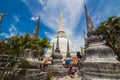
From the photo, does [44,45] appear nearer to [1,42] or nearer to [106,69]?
[1,42]

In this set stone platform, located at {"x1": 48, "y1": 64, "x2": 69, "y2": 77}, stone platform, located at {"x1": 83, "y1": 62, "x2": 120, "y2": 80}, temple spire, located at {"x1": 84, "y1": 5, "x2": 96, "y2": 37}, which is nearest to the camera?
stone platform, located at {"x1": 83, "y1": 62, "x2": 120, "y2": 80}

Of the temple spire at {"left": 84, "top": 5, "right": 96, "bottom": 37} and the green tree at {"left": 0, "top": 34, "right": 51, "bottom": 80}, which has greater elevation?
the temple spire at {"left": 84, "top": 5, "right": 96, "bottom": 37}

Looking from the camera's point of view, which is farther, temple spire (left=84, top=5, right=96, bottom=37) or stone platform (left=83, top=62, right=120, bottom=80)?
temple spire (left=84, top=5, right=96, bottom=37)

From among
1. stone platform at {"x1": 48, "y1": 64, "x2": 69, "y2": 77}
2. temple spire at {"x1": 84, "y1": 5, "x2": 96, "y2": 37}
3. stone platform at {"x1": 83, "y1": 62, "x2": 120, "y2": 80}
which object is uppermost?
temple spire at {"x1": 84, "y1": 5, "x2": 96, "y2": 37}

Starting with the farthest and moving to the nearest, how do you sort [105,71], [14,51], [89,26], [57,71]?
[57,71], [89,26], [105,71], [14,51]

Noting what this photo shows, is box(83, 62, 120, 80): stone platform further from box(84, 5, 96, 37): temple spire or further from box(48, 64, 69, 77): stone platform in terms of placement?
box(48, 64, 69, 77): stone platform

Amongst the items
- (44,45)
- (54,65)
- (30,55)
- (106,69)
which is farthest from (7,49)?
(44,45)

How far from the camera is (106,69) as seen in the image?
734 cm

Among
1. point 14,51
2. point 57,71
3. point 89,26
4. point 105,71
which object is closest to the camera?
point 14,51

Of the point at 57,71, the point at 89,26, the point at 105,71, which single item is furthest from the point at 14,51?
the point at 57,71

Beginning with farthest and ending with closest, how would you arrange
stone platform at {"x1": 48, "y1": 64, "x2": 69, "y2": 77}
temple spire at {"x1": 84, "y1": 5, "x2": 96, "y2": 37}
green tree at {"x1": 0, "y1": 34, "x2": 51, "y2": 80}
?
Result: stone platform at {"x1": 48, "y1": 64, "x2": 69, "y2": 77}
temple spire at {"x1": 84, "y1": 5, "x2": 96, "y2": 37}
green tree at {"x1": 0, "y1": 34, "x2": 51, "y2": 80}

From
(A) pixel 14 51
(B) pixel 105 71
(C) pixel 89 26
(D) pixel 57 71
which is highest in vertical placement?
(C) pixel 89 26

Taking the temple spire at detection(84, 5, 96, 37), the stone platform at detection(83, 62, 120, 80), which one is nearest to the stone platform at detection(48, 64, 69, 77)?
the stone platform at detection(83, 62, 120, 80)

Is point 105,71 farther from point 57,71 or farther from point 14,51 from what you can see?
point 57,71
